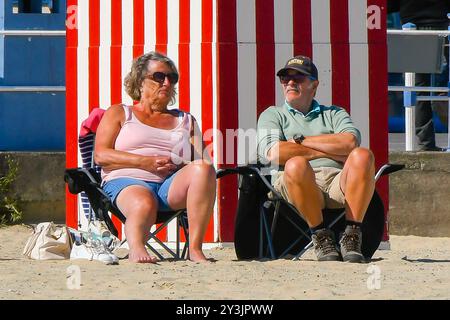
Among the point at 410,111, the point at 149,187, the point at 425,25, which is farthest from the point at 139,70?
the point at 425,25

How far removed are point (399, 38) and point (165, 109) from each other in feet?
10.2

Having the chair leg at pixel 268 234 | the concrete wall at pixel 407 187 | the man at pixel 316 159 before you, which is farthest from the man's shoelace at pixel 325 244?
the concrete wall at pixel 407 187

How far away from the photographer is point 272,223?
7.07 meters

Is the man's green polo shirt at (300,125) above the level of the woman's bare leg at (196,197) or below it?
above

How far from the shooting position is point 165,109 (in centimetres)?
717

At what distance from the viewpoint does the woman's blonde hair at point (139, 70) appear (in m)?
7.11

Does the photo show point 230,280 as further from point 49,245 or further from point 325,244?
point 49,245

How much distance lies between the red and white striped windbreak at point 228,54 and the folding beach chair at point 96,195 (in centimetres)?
65

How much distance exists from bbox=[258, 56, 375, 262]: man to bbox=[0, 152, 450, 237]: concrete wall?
2374 millimetres

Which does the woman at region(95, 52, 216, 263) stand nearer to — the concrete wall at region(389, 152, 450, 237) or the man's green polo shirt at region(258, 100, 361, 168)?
the man's green polo shirt at region(258, 100, 361, 168)

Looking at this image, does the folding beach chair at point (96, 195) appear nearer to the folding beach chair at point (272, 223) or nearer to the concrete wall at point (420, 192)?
the folding beach chair at point (272, 223)
